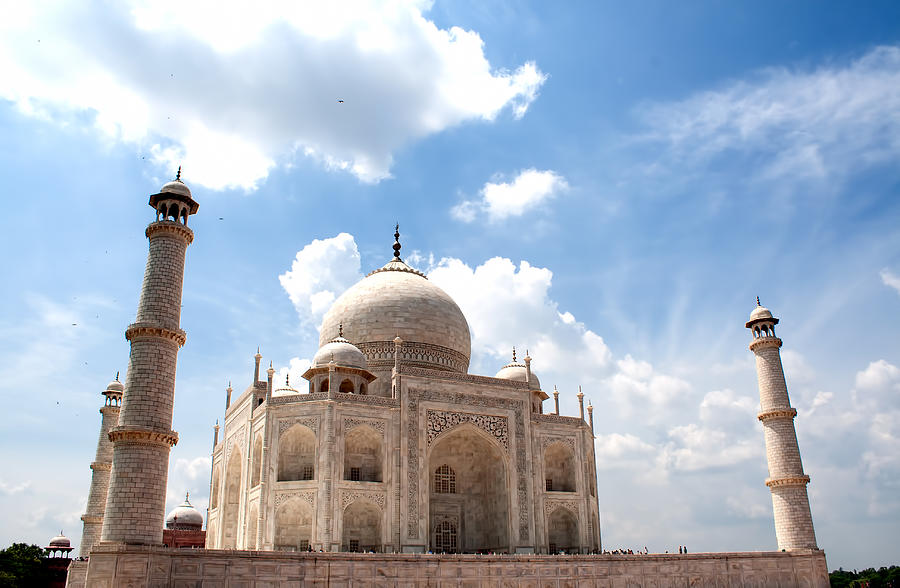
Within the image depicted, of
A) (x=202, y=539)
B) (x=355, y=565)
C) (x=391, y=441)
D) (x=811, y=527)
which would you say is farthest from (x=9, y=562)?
(x=811, y=527)

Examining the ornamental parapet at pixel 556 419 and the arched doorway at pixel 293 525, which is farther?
the ornamental parapet at pixel 556 419

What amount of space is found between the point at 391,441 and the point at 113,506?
933 centimetres

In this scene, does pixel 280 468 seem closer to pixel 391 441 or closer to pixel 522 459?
pixel 391 441

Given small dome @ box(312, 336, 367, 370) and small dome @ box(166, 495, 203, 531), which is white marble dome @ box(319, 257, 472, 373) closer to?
small dome @ box(312, 336, 367, 370)

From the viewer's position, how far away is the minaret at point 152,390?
15875 mm

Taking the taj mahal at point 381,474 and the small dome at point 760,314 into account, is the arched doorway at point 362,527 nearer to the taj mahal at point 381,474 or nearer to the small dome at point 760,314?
the taj mahal at point 381,474

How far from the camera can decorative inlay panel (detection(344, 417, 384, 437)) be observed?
22.9 metres

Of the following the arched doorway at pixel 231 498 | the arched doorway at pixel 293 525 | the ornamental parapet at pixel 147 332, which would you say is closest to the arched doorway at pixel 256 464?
the arched doorway at pixel 293 525

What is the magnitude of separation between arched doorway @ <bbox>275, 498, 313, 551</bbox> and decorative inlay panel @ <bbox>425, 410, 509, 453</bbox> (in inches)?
175

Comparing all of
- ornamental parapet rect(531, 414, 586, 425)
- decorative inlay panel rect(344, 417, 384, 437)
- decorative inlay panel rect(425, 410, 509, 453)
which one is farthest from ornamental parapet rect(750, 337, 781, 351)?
decorative inlay panel rect(344, 417, 384, 437)

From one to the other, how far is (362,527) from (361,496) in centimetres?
108

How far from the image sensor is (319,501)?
70.9ft

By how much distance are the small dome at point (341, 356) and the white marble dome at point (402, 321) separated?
2267 millimetres

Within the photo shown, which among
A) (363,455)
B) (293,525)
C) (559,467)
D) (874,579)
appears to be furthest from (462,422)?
(874,579)
